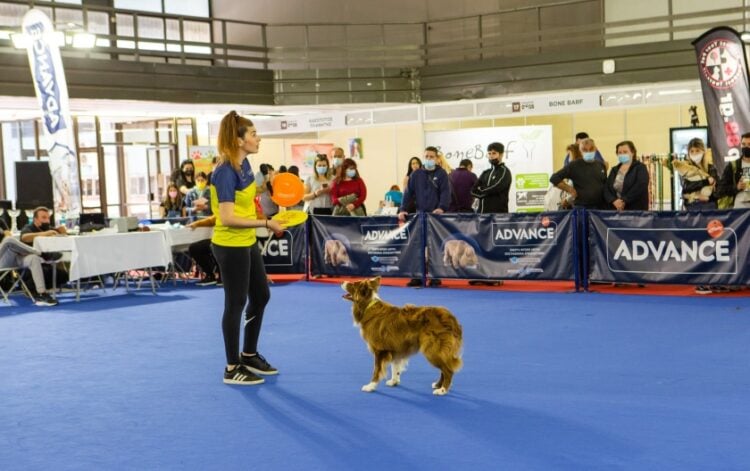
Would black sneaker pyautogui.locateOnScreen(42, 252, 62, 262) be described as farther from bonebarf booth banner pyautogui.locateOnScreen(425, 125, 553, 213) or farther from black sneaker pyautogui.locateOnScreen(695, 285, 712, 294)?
bonebarf booth banner pyautogui.locateOnScreen(425, 125, 553, 213)

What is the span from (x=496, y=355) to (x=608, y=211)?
3.95 m

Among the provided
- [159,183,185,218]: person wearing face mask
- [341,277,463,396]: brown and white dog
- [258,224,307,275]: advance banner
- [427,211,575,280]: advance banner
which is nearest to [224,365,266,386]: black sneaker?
[341,277,463,396]: brown and white dog

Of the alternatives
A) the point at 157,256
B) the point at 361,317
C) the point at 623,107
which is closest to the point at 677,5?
the point at 623,107

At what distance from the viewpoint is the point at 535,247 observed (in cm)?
1023

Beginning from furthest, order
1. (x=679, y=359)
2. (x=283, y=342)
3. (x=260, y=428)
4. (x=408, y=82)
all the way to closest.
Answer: (x=408, y=82), (x=283, y=342), (x=679, y=359), (x=260, y=428)

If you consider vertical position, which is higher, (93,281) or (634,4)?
(634,4)

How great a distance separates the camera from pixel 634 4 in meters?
20.7

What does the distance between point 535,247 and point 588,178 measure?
1041 mm

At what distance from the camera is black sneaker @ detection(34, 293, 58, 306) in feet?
34.3

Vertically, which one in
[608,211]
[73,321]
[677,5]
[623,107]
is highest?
[677,5]

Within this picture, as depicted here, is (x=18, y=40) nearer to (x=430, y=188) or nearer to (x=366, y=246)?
(x=366, y=246)

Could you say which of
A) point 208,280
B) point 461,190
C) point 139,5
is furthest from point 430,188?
point 139,5

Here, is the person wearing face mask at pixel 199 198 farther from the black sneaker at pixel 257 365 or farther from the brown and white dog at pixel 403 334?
the brown and white dog at pixel 403 334

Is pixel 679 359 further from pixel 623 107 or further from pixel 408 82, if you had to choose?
pixel 408 82
